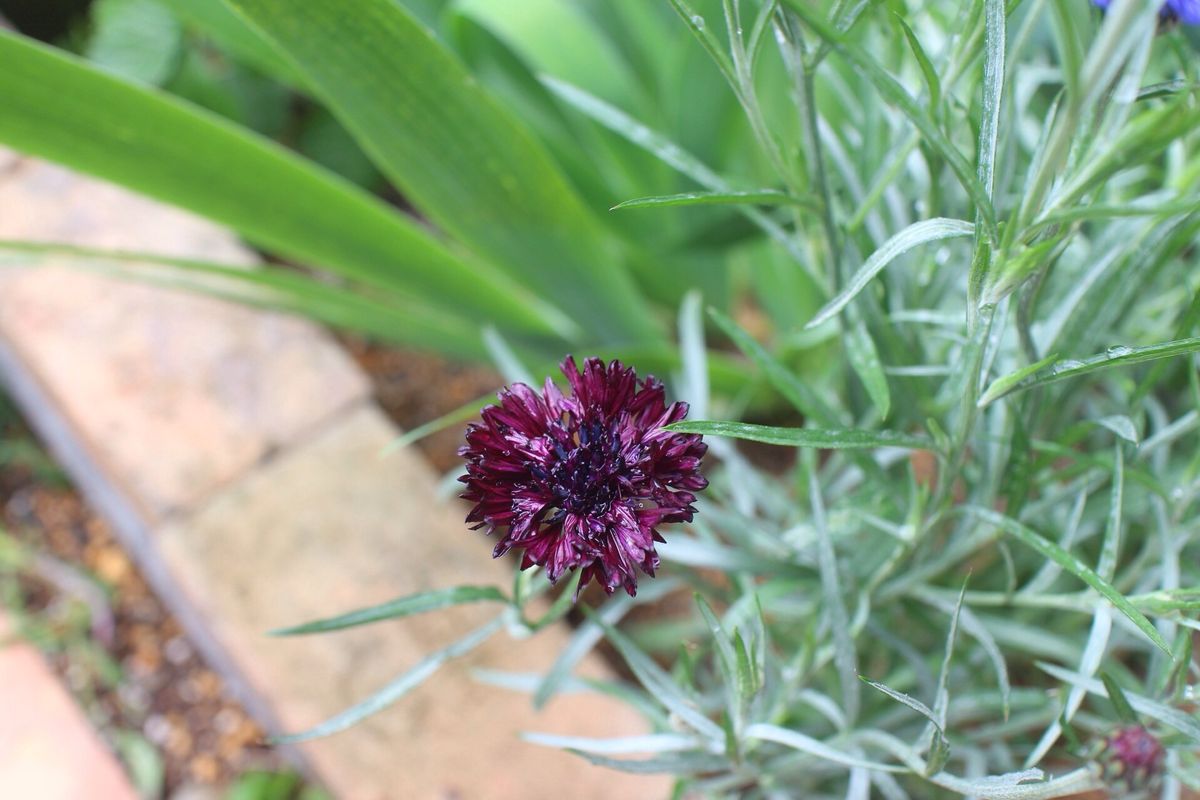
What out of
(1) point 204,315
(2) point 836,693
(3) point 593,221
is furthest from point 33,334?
(2) point 836,693

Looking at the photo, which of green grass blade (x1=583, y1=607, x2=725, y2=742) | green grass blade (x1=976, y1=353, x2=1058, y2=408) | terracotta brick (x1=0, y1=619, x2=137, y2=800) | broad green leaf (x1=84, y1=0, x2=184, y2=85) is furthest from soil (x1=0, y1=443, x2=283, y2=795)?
green grass blade (x1=976, y1=353, x2=1058, y2=408)

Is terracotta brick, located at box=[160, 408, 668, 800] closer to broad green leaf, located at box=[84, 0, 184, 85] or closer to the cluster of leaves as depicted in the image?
the cluster of leaves

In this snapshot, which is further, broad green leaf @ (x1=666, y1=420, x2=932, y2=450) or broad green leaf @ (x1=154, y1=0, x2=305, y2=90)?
broad green leaf @ (x1=154, y1=0, x2=305, y2=90)

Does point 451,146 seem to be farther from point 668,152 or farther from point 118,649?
point 118,649

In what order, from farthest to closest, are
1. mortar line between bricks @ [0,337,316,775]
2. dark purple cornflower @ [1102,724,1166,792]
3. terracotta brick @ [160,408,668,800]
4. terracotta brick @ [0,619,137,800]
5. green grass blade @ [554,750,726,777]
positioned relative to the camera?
terracotta brick @ [0,619,137,800] < mortar line between bricks @ [0,337,316,775] < terracotta brick @ [160,408,668,800] < green grass blade @ [554,750,726,777] < dark purple cornflower @ [1102,724,1166,792]

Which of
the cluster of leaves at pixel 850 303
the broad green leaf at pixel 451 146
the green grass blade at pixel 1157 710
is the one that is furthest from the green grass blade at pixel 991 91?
the broad green leaf at pixel 451 146

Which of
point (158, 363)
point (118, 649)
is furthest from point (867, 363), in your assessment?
point (118, 649)
